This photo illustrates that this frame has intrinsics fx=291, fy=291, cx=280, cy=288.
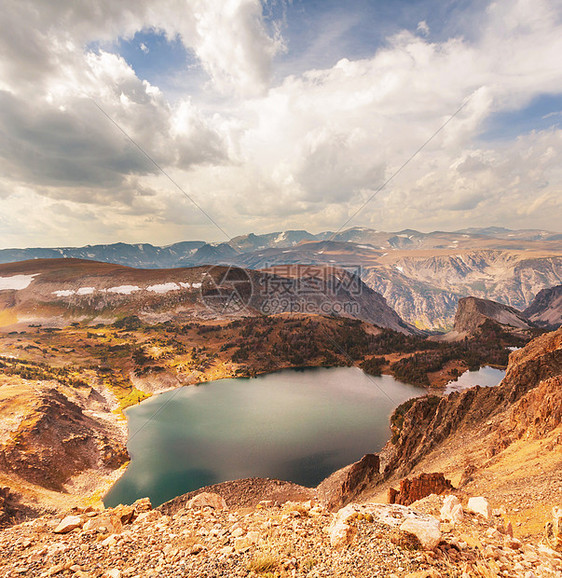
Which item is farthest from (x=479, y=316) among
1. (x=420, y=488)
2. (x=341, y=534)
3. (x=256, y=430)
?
(x=341, y=534)

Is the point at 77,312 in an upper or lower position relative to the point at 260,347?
upper

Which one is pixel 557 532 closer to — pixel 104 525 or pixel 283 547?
pixel 283 547

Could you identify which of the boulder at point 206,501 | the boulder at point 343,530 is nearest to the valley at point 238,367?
the boulder at point 343,530

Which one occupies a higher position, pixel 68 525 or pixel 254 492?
pixel 68 525

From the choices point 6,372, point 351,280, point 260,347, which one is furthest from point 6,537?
point 351,280

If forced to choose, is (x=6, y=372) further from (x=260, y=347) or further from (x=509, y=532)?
(x=509, y=532)
